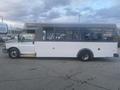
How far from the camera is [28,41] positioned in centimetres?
1382

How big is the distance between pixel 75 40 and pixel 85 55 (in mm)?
1210

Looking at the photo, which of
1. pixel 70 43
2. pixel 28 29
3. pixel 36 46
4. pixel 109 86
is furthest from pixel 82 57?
pixel 109 86

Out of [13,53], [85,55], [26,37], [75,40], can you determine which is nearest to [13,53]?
[13,53]

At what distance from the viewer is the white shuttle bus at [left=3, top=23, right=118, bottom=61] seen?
509 inches

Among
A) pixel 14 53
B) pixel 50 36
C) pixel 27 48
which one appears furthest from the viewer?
pixel 14 53

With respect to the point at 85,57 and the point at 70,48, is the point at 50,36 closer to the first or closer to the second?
the point at 70,48

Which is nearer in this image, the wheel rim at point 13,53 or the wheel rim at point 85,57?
the wheel rim at point 85,57

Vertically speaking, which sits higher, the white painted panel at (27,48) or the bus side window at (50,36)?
the bus side window at (50,36)

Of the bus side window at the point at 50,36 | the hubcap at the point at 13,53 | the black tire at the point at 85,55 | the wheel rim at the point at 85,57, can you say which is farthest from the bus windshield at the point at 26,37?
the wheel rim at the point at 85,57

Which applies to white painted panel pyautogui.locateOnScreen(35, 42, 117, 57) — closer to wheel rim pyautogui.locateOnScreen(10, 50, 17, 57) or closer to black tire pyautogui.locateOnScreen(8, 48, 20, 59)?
black tire pyautogui.locateOnScreen(8, 48, 20, 59)

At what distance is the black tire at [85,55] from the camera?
13047 mm

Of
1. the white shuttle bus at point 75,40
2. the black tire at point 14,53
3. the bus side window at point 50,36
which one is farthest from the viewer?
the black tire at point 14,53

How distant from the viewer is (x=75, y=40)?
13.1 meters

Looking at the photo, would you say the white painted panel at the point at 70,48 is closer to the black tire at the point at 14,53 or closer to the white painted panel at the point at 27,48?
the white painted panel at the point at 27,48
